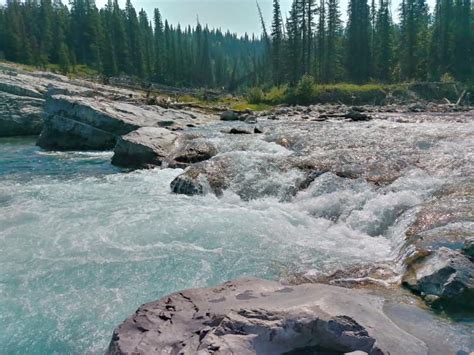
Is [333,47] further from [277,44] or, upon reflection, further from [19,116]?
[19,116]

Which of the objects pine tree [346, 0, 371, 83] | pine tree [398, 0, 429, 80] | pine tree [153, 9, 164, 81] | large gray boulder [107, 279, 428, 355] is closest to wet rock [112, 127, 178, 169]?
large gray boulder [107, 279, 428, 355]

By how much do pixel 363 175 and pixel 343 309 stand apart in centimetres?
935

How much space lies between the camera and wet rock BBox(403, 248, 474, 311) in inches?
249

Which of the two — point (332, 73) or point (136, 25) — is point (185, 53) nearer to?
point (136, 25)

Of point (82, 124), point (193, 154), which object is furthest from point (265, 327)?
point (82, 124)

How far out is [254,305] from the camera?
17.7 ft

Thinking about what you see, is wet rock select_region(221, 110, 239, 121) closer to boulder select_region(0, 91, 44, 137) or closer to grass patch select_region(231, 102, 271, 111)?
grass patch select_region(231, 102, 271, 111)

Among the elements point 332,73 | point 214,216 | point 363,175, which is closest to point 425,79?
point 332,73

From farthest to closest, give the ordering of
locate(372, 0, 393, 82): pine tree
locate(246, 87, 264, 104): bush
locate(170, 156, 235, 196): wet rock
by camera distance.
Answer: locate(372, 0, 393, 82): pine tree
locate(246, 87, 264, 104): bush
locate(170, 156, 235, 196): wet rock

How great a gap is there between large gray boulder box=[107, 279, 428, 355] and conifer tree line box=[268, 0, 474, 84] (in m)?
65.0

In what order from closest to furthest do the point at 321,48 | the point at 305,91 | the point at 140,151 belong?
1. the point at 140,151
2. the point at 305,91
3. the point at 321,48

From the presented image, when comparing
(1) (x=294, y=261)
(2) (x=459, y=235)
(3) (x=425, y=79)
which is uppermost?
(3) (x=425, y=79)

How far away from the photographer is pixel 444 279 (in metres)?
6.68

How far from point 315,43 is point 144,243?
7627 cm
